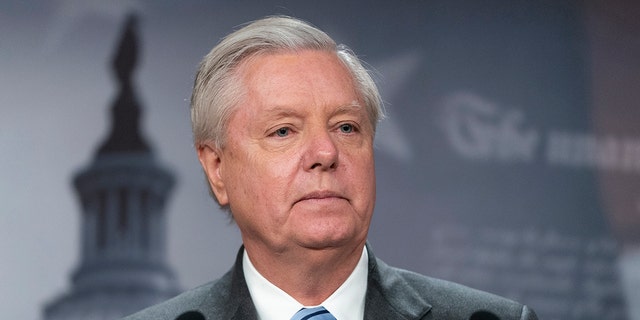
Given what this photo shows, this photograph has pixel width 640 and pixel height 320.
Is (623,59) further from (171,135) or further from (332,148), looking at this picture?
(332,148)

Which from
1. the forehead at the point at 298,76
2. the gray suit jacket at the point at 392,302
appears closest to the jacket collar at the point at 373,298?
the gray suit jacket at the point at 392,302

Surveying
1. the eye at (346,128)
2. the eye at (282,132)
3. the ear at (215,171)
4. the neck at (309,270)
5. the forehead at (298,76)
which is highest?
the forehead at (298,76)

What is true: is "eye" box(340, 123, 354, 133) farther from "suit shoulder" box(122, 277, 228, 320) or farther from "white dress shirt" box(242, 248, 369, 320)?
"suit shoulder" box(122, 277, 228, 320)

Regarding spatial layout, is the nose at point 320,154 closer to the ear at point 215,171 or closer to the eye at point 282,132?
the eye at point 282,132

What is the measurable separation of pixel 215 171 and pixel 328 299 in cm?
45

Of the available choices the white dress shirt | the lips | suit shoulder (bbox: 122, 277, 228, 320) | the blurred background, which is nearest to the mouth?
the lips

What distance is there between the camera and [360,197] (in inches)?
106

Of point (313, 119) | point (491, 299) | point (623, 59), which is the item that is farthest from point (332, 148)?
point (623, 59)

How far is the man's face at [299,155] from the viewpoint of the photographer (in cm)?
263

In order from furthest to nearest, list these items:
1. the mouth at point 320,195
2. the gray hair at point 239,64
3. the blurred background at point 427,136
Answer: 1. the blurred background at point 427,136
2. the gray hair at point 239,64
3. the mouth at point 320,195

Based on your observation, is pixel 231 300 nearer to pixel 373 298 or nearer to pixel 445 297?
pixel 373 298

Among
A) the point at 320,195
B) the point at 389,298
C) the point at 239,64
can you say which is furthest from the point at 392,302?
the point at 239,64

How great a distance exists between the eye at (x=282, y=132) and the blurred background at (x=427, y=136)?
212 cm

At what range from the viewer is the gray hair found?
2.83 metres
